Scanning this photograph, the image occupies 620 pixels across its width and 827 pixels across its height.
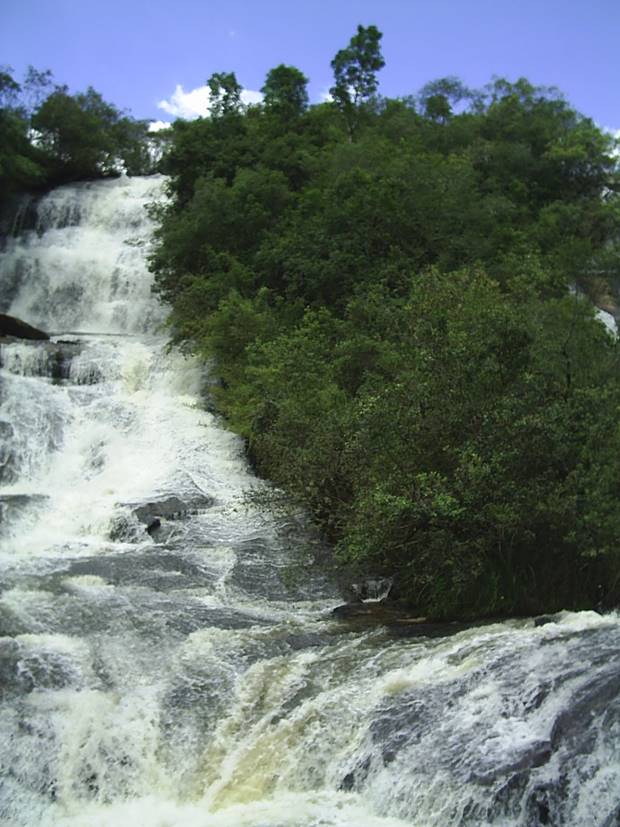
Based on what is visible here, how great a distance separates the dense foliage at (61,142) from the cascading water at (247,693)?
19.5 metres

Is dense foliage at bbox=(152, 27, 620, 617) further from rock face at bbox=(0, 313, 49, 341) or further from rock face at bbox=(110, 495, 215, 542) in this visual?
rock face at bbox=(0, 313, 49, 341)

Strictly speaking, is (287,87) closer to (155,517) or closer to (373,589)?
(155,517)

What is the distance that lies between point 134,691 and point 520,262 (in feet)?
49.6

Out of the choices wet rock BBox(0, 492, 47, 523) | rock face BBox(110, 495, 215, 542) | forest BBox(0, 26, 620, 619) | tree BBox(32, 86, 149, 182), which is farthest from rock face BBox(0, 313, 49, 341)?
tree BBox(32, 86, 149, 182)

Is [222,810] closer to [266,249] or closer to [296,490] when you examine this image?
[296,490]

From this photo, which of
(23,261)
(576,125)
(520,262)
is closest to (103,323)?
(23,261)

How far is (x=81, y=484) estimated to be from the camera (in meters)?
17.1

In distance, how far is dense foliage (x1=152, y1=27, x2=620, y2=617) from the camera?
1082cm

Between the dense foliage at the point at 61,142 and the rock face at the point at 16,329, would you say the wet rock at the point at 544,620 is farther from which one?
the dense foliage at the point at 61,142

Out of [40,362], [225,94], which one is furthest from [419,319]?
[225,94]

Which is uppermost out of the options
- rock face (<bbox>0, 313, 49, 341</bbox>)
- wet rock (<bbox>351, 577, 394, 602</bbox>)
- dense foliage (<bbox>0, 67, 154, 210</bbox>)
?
dense foliage (<bbox>0, 67, 154, 210</bbox>)

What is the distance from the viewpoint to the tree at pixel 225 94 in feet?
112

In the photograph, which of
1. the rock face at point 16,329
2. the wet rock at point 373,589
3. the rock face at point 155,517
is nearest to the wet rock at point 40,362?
the rock face at point 16,329

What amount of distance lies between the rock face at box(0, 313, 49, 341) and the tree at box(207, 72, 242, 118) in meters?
14.4
